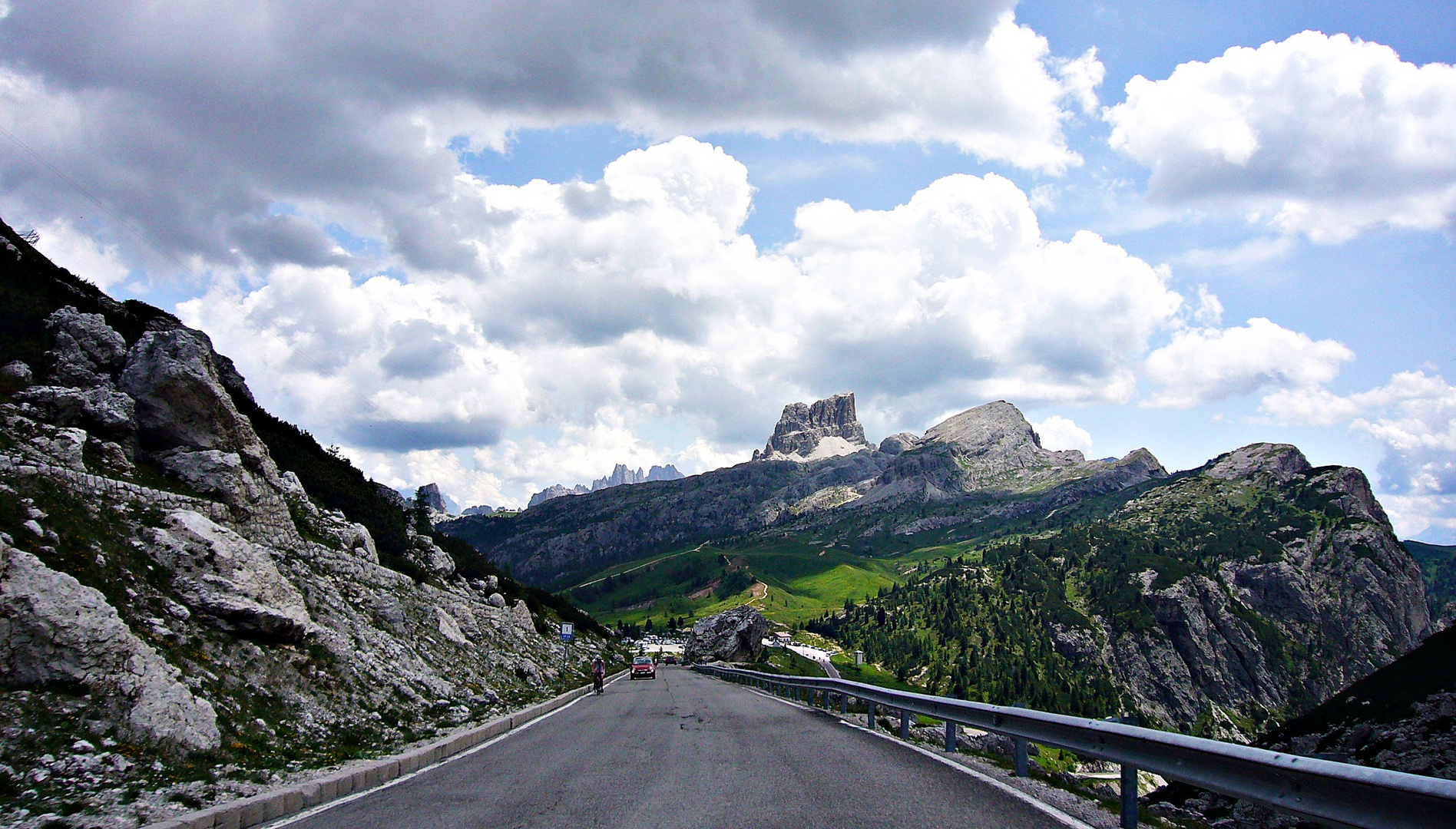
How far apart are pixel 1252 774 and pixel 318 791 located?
37.6 ft

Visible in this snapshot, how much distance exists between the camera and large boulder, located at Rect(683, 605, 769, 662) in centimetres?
10025

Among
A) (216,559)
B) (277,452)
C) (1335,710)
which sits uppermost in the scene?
(277,452)

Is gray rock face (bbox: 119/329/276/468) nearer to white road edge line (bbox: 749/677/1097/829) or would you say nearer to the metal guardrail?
white road edge line (bbox: 749/677/1097/829)

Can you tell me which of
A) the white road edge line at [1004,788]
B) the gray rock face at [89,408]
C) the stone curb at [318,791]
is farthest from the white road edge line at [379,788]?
the gray rock face at [89,408]

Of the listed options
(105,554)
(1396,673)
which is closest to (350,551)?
(105,554)

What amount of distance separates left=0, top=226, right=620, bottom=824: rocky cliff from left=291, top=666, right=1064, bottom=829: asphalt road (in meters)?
2.61

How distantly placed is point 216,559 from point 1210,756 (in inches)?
777

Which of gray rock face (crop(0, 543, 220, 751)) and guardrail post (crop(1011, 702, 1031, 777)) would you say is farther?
gray rock face (crop(0, 543, 220, 751))

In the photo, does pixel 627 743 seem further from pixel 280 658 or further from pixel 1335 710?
pixel 1335 710

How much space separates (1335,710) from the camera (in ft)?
265

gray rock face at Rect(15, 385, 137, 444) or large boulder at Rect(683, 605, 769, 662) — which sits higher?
gray rock face at Rect(15, 385, 137, 444)

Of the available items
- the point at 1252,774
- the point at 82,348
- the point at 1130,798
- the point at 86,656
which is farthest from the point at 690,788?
the point at 82,348

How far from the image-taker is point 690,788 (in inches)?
423

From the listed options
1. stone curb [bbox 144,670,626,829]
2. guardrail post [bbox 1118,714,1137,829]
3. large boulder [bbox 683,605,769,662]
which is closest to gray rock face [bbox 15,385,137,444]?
stone curb [bbox 144,670,626,829]
